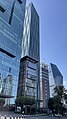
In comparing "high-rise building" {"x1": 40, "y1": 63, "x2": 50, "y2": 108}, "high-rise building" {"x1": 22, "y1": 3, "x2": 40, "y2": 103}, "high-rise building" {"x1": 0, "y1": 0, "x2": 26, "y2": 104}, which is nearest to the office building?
"high-rise building" {"x1": 22, "y1": 3, "x2": 40, "y2": 103}

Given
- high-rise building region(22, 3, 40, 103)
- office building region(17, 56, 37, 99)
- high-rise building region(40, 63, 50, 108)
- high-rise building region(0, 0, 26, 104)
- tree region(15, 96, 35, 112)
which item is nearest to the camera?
tree region(15, 96, 35, 112)

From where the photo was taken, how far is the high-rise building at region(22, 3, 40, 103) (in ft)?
404

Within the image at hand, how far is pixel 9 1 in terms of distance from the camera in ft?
298

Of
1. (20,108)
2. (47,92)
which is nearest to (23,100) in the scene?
(20,108)

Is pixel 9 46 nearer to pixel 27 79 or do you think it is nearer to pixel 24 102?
pixel 27 79

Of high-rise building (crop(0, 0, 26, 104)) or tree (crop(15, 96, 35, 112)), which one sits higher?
high-rise building (crop(0, 0, 26, 104))

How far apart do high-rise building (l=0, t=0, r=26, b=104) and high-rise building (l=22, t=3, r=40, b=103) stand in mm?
29650

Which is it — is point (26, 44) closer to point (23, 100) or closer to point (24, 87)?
point (24, 87)

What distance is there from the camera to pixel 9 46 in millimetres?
81875

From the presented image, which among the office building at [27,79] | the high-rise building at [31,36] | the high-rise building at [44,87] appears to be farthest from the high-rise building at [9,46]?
the high-rise building at [44,87]

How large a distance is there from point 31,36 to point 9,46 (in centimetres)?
4917

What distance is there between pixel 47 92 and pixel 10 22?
98.6m

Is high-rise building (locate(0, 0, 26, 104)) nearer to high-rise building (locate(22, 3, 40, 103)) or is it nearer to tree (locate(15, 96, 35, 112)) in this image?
tree (locate(15, 96, 35, 112))

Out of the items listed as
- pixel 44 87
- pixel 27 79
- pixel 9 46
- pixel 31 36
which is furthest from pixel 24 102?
pixel 44 87
